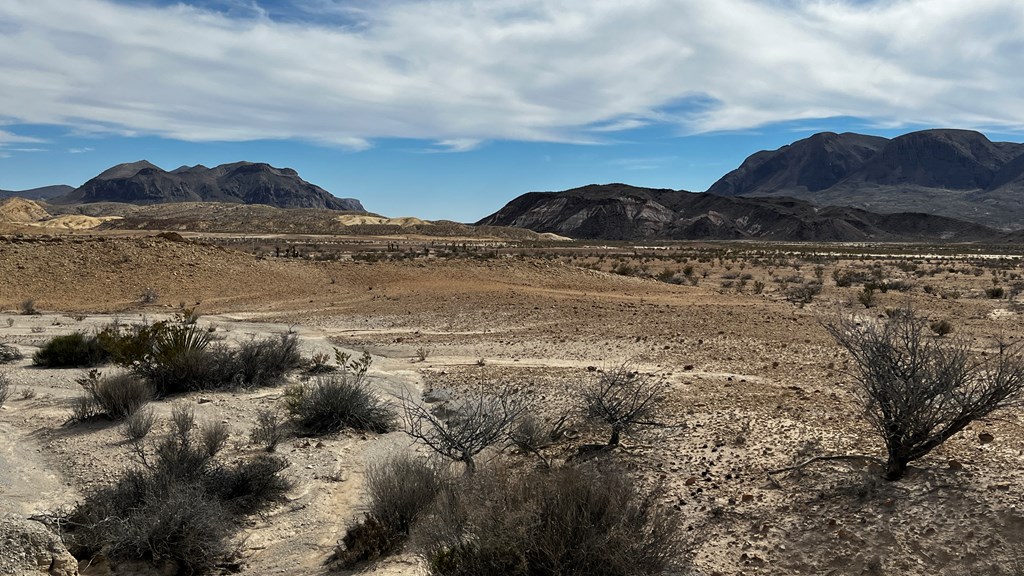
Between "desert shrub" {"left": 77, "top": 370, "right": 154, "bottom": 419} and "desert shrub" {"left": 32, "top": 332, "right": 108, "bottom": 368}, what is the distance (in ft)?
12.0

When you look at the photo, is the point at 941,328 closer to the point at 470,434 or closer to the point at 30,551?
the point at 470,434

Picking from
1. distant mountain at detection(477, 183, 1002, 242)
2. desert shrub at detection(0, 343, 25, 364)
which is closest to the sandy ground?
desert shrub at detection(0, 343, 25, 364)

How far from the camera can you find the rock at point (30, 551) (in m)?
4.77

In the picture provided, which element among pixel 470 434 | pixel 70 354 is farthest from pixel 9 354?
pixel 470 434

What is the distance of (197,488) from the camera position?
6605mm

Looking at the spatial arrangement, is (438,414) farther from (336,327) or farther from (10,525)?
(336,327)

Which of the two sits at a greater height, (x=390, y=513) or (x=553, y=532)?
(x=553, y=532)

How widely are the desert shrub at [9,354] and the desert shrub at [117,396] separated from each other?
16.1ft

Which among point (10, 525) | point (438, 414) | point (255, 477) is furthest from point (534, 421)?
point (10, 525)

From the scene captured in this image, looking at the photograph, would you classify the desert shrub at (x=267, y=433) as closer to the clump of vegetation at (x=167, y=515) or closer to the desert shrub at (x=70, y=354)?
the clump of vegetation at (x=167, y=515)

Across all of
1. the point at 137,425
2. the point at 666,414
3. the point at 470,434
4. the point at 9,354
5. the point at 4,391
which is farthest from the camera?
the point at 9,354

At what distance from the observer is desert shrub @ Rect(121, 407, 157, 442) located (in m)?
8.84

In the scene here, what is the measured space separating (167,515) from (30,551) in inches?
44.7

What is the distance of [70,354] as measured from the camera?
532 inches
